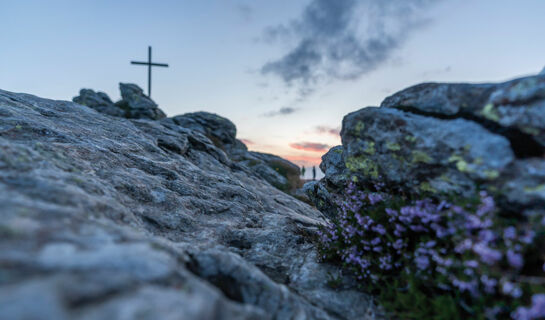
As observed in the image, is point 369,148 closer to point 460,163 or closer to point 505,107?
point 460,163

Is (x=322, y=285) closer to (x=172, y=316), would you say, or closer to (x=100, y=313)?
(x=172, y=316)

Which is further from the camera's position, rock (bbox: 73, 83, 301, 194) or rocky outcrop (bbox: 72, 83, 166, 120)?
rocky outcrop (bbox: 72, 83, 166, 120)

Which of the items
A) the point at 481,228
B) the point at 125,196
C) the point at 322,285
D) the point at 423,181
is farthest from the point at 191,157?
the point at 481,228

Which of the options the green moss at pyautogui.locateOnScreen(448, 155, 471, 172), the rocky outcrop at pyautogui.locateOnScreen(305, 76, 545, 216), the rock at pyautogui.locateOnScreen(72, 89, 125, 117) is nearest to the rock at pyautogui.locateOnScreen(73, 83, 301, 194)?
the rock at pyautogui.locateOnScreen(72, 89, 125, 117)

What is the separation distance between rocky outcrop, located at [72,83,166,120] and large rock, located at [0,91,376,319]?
38803 millimetres

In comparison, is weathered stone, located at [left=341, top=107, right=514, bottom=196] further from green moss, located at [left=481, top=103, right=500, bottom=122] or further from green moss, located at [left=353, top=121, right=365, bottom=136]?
green moss, located at [left=481, top=103, right=500, bottom=122]

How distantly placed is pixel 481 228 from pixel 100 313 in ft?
16.4

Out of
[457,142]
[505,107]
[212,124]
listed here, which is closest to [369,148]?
[457,142]

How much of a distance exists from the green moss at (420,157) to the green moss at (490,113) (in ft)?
3.74

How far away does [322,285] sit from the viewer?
17.0ft

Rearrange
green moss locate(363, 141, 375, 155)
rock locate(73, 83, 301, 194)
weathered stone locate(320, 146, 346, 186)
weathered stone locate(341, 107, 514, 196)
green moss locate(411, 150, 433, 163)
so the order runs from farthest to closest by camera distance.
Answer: rock locate(73, 83, 301, 194), weathered stone locate(320, 146, 346, 186), green moss locate(363, 141, 375, 155), green moss locate(411, 150, 433, 163), weathered stone locate(341, 107, 514, 196)

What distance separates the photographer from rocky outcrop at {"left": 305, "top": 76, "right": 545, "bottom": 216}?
397 centimetres

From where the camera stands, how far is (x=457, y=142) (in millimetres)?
4629

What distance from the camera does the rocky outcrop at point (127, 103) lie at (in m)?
44.9
